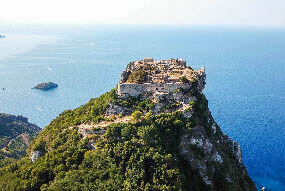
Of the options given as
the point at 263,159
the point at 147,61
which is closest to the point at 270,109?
the point at 263,159

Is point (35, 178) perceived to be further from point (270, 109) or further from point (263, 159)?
point (270, 109)

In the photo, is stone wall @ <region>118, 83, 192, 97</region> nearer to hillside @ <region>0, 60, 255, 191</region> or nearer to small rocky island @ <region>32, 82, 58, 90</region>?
hillside @ <region>0, 60, 255, 191</region>

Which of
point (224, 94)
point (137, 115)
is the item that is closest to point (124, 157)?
point (137, 115)

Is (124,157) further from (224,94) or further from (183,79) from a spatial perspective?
(224,94)

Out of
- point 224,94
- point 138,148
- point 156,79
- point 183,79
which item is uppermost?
point 183,79

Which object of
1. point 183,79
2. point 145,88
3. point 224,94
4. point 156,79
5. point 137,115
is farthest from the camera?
point 224,94

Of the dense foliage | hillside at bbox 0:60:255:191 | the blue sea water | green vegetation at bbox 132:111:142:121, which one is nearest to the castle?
hillside at bbox 0:60:255:191
